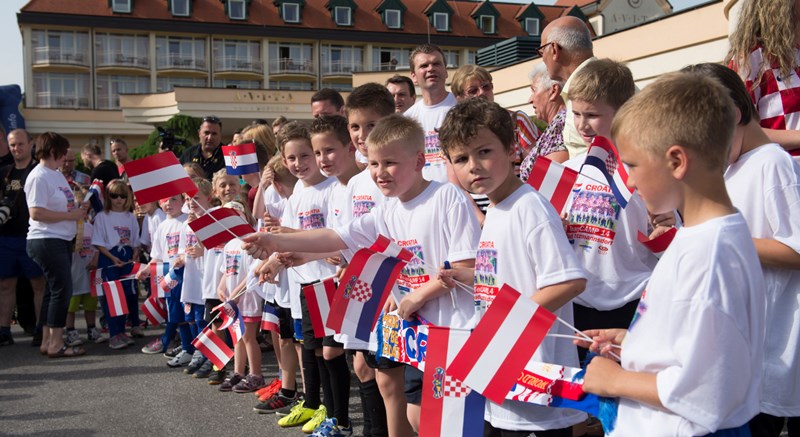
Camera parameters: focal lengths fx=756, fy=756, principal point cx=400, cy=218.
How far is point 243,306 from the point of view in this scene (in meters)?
6.58

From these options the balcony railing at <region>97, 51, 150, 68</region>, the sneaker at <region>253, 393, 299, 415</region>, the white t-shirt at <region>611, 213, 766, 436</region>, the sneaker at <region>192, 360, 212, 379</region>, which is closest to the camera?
the white t-shirt at <region>611, 213, 766, 436</region>

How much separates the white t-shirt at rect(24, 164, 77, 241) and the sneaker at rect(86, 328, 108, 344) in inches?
56.5

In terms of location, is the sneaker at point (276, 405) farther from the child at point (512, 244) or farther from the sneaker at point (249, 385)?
the child at point (512, 244)

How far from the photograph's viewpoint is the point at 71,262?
915cm

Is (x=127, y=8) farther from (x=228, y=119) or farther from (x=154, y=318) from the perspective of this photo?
(x=154, y=318)

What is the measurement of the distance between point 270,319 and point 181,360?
206 centimetres

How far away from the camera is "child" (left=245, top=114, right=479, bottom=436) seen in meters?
3.53

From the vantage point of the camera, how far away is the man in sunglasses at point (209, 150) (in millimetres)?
9039

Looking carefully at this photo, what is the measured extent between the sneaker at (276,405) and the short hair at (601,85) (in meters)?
3.59

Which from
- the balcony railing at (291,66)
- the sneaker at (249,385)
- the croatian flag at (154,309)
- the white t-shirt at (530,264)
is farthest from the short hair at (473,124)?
the balcony railing at (291,66)

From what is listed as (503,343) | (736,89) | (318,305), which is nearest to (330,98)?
(318,305)

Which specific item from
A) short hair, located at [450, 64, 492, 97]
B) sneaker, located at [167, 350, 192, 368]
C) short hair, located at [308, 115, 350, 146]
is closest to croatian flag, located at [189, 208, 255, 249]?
short hair, located at [308, 115, 350, 146]

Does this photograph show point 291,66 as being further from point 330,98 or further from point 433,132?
point 433,132

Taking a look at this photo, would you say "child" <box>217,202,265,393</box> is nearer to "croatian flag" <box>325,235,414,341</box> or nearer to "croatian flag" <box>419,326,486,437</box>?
"croatian flag" <box>325,235,414,341</box>
